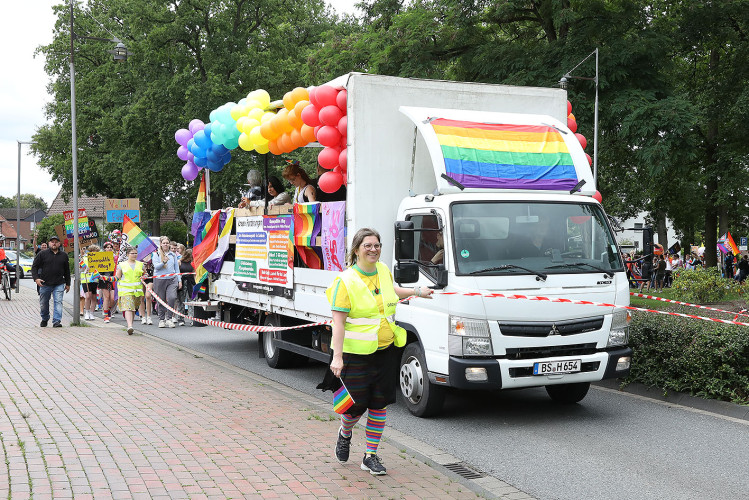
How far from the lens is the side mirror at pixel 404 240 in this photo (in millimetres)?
7566

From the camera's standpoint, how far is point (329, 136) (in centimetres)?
880

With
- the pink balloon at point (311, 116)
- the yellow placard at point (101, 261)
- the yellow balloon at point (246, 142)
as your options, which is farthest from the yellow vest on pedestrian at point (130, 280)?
the pink balloon at point (311, 116)

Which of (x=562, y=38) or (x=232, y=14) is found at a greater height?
(x=232, y=14)

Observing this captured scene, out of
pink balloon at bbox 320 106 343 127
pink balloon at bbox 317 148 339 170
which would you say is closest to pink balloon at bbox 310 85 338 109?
pink balloon at bbox 320 106 343 127

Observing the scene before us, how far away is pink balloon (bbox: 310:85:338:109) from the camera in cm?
879

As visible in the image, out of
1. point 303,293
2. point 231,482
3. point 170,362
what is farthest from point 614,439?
point 170,362

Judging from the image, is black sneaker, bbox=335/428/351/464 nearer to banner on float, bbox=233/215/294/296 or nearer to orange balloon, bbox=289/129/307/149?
banner on float, bbox=233/215/294/296

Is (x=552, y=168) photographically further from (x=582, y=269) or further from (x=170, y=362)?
(x=170, y=362)

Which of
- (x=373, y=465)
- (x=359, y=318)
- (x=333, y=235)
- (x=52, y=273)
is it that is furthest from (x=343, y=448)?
(x=52, y=273)

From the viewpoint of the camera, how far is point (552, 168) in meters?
8.38

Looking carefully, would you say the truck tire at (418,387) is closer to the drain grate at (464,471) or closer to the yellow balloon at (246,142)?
the drain grate at (464,471)

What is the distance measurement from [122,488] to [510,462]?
291 centimetres

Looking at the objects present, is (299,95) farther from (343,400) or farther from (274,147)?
(343,400)

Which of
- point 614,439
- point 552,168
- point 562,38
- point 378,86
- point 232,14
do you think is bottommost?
point 614,439
